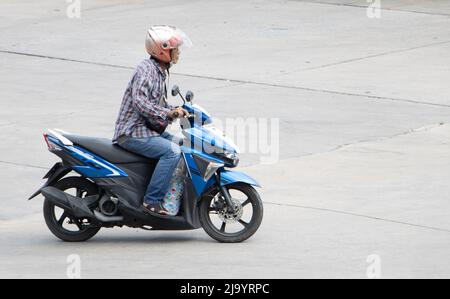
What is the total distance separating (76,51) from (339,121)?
576cm

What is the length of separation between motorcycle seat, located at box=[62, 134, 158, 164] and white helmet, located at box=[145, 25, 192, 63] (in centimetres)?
80

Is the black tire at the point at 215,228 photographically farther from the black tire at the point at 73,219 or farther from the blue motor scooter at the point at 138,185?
the black tire at the point at 73,219

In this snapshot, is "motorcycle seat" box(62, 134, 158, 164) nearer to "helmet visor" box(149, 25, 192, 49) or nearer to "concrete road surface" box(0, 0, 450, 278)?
"concrete road surface" box(0, 0, 450, 278)

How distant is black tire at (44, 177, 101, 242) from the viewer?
928 centimetres

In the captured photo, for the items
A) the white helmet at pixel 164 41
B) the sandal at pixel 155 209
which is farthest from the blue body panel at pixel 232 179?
the white helmet at pixel 164 41

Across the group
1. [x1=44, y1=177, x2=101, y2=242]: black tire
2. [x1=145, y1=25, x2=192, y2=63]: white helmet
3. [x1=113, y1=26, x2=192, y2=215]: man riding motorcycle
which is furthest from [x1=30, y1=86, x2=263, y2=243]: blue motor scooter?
[x1=145, y1=25, x2=192, y2=63]: white helmet

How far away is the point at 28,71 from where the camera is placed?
16.7 meters

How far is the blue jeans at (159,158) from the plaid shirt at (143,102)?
0.21 ft

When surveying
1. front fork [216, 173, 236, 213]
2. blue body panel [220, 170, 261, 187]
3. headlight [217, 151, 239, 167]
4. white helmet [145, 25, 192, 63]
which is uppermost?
white helmet [145, 25, 192, 63]

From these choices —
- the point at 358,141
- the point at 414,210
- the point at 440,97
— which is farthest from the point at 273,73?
the point at 414,210

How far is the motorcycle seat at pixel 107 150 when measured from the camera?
9.11 meters

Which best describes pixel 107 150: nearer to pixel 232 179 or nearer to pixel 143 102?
pixel 143 102

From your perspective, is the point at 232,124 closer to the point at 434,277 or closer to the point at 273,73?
the point at 273,73

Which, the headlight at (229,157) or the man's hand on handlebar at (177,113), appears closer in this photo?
the man's hand on handlebar at (177,113)
